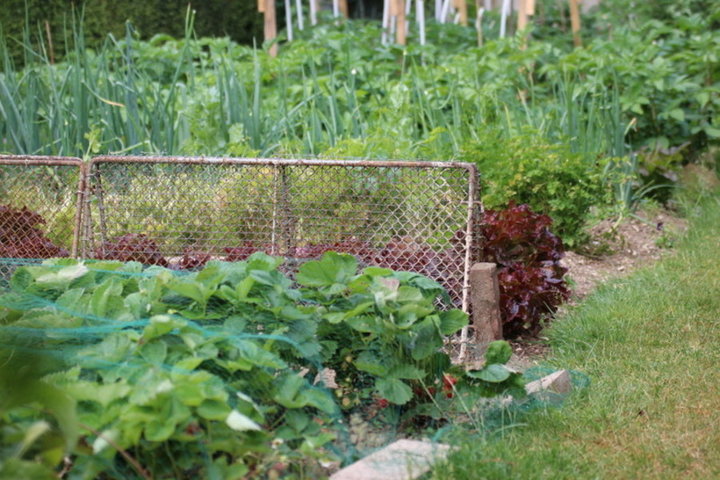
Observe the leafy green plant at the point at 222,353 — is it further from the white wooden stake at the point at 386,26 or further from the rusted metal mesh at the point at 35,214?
the white wooden stake at the point at 386,26

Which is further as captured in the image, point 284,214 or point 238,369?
point 284,214

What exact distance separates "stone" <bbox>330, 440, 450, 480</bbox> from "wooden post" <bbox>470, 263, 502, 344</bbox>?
99 centimetres

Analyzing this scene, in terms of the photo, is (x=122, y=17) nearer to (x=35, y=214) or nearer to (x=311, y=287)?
(x=35, y=214)

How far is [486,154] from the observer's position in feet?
15.3

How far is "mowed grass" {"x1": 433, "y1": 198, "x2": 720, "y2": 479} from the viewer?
2436 mm

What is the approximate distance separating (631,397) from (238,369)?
1418mm

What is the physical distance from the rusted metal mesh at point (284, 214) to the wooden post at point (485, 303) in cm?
17

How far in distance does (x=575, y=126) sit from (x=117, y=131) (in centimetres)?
283

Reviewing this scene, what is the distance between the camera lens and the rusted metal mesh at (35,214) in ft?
12.3

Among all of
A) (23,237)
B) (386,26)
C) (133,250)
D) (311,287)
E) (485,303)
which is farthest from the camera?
(386,26)

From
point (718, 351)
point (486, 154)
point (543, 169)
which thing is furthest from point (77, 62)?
point (718, 351)

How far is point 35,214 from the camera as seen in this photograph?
394 cm

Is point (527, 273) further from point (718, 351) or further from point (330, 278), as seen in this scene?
point (330, 278)

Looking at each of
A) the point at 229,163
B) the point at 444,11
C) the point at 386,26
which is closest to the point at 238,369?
the point at 229,163
